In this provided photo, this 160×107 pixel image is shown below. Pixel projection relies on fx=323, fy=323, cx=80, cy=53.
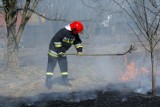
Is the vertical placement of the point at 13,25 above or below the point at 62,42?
above

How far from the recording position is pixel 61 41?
9.09m

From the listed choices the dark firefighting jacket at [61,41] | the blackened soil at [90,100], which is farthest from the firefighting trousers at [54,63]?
the blackened soil at [90,100]

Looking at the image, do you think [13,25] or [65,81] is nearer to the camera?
[65,81]

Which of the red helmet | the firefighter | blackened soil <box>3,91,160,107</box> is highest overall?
the red helmet

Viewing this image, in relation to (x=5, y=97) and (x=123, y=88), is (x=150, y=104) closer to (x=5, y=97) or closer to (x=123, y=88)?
(x=123, y=88)

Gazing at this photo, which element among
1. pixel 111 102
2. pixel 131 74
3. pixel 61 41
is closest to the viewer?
pixel 111 102

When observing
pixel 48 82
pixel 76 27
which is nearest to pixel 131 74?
pixel 76 27

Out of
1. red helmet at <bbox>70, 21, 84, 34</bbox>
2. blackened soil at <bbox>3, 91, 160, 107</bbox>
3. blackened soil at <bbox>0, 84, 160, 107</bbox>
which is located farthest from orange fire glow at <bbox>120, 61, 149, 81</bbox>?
red helmet at <bbox>70, 21, 84, 34</bbox>

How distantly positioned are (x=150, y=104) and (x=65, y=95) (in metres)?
2.35

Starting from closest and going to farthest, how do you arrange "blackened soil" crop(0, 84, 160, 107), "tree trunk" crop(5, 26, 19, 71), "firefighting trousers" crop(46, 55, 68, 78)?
"blackened soil" crop(0, 84, 160, 107) < "firefighting trousers" crop(46, 55, 68, 78) < "tree trunk" crop(5, 26, 19, 71)

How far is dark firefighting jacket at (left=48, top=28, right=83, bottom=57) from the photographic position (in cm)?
898

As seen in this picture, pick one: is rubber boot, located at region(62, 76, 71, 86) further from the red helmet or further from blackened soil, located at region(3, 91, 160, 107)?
blackened soil, located at region(3, 91, 160, 107)

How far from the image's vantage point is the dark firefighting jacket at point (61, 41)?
8984 mm

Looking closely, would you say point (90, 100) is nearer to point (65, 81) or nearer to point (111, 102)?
point (111, 102)
